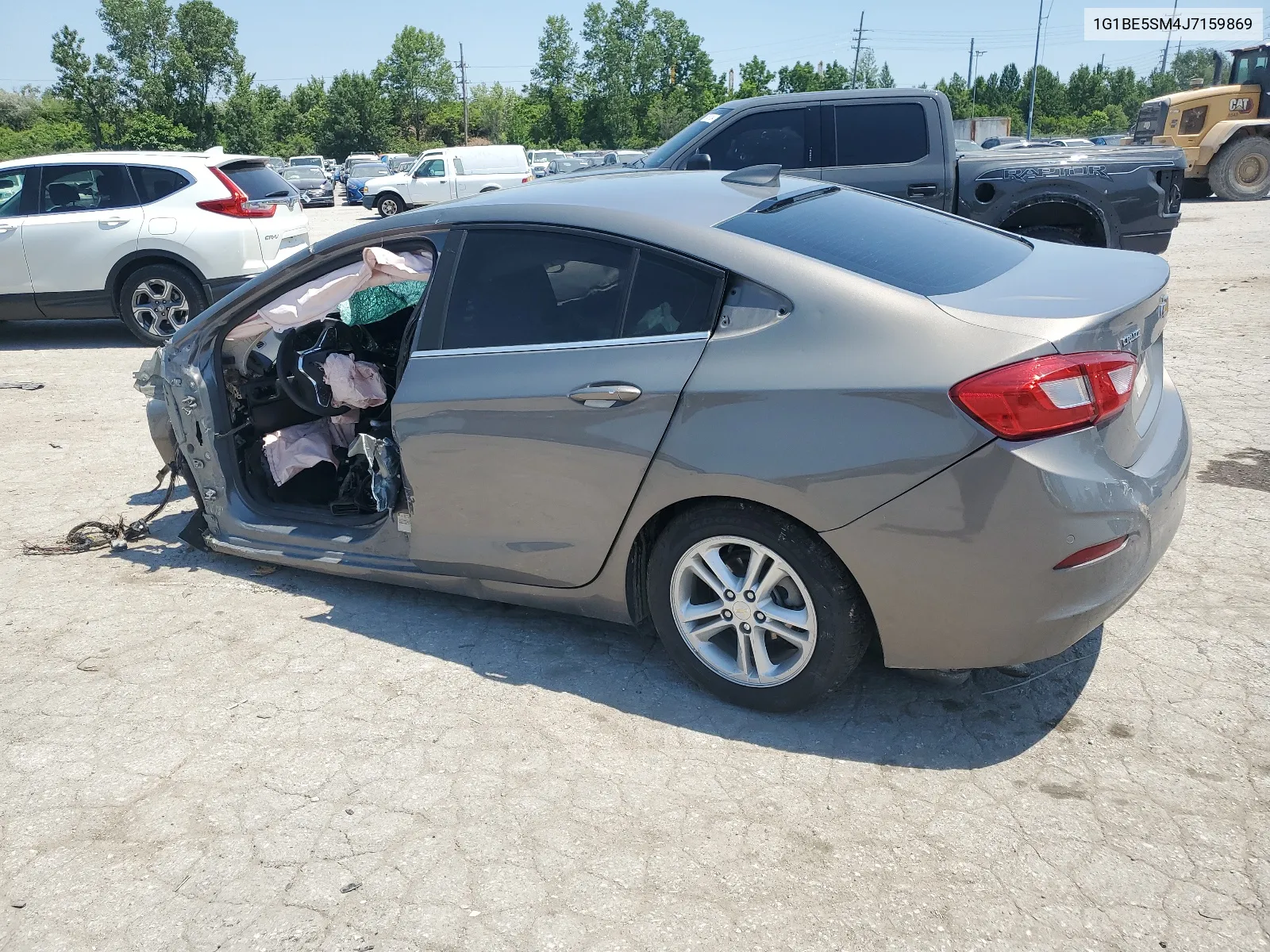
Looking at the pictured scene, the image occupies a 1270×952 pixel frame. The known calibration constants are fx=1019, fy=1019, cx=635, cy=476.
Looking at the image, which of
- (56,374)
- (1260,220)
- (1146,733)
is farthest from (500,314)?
(1260,220)

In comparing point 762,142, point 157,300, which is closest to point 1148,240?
point 762,142

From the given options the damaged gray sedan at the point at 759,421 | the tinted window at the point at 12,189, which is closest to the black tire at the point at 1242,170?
the damaged gray sedan at the point at 759,421

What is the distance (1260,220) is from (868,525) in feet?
61.1

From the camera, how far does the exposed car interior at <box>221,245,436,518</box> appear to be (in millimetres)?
4270

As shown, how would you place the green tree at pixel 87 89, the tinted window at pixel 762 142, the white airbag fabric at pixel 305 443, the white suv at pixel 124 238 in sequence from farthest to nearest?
1. the green tree at pixel 87 89
2. the white suv at pixel 124 238
3. the tinted window at pixel 762 142
4. the white airbag fabric at pixel 305 443

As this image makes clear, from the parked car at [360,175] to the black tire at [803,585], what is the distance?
1486 inches

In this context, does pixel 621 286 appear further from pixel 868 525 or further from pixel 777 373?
pixel 868 525

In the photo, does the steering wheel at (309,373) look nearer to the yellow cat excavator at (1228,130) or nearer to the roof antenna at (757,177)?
the roof antenna at (757,177)

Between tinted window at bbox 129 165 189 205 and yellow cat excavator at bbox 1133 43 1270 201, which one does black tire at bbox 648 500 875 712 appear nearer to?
tinted window at bbox 129 165 189 205

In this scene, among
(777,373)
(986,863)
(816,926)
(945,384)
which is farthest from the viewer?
(777,373)

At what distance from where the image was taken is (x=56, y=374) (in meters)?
9.01

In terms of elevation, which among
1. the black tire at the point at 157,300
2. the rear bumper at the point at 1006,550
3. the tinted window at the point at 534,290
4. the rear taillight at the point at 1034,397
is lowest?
the black tire at the point at 157,300

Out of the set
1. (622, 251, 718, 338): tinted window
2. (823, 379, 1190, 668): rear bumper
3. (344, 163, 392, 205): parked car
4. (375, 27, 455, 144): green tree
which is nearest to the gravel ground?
(823, 379, 1190, 668): rear bumper

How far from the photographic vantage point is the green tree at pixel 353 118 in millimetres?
76500
